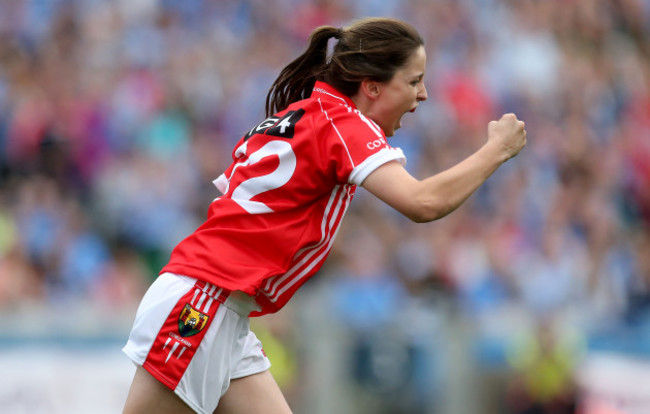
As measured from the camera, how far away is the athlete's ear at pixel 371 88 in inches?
161

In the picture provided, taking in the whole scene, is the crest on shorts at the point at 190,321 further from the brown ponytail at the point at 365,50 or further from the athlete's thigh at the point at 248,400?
the brown ponytail at the point at 365,50

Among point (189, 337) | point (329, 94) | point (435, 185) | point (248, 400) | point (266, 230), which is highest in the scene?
point (329, 94)

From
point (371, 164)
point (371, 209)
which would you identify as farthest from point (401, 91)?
point (371, 209)

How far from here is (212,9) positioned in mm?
12469

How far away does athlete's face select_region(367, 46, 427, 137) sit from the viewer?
160 inches

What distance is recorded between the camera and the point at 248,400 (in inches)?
Result: 164

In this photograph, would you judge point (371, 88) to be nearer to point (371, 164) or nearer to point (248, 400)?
point (371, 164)

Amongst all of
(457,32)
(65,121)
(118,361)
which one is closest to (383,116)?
(118,361)

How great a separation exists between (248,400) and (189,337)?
1.21 ft

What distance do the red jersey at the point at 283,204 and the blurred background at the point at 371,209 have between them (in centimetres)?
420

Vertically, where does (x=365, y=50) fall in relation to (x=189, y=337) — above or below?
above

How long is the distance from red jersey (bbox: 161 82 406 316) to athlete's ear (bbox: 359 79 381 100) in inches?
2.9

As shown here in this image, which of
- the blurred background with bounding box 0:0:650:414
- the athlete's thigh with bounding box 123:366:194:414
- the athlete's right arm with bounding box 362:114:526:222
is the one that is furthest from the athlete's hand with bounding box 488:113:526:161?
the blurred background with bounding box 0:0:650:414

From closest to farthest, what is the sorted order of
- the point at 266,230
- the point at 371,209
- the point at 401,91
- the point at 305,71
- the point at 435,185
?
the point at 435,185, the point at 266,230, the point at 401,91, the point at 305,71, the point at 371,209
